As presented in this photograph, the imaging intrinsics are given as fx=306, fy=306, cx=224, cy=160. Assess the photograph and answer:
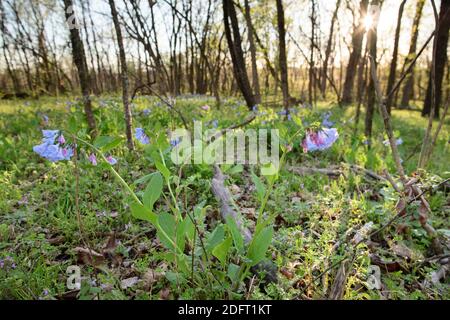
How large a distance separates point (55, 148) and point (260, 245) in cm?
85

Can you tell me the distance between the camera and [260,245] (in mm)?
1148

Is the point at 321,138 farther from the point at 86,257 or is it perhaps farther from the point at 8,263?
the point at 8,263

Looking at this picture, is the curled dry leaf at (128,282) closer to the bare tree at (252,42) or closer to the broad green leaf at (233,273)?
the broad green leaf at (233,273)

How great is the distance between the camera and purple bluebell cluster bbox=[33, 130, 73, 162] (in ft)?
3.72

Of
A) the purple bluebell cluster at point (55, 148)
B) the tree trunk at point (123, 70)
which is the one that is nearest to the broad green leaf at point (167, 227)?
the purple bluebell cluster at point (55, 148)

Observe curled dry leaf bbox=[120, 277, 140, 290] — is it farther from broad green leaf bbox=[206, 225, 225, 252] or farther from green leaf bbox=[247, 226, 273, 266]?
green leaf bbox=[247, 226, 273, 266]

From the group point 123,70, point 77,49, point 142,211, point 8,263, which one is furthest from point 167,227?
point 77,49

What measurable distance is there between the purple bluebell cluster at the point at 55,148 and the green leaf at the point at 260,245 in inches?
30.6

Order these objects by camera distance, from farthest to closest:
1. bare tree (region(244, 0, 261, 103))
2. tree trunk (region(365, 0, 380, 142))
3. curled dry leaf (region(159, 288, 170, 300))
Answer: bare tree (region(244, 0, 261, 103))
tree trunk (region(365, 0, 380, 142))
curled dry leaf (region(159, 288, 170, 300))

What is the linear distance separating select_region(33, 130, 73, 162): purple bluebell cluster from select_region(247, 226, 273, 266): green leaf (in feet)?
2.55

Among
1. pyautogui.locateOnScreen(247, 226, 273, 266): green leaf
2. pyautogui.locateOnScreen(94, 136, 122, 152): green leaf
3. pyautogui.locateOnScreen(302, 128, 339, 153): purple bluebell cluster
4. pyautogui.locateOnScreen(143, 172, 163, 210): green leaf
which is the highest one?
pyautogui.locateOnScreen(94, 136, 122, 152): green leaf

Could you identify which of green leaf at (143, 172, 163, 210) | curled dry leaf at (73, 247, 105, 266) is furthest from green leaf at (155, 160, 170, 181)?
curled dry leaf at (73, 247, 105, 266)

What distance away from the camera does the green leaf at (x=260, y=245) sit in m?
1.14
